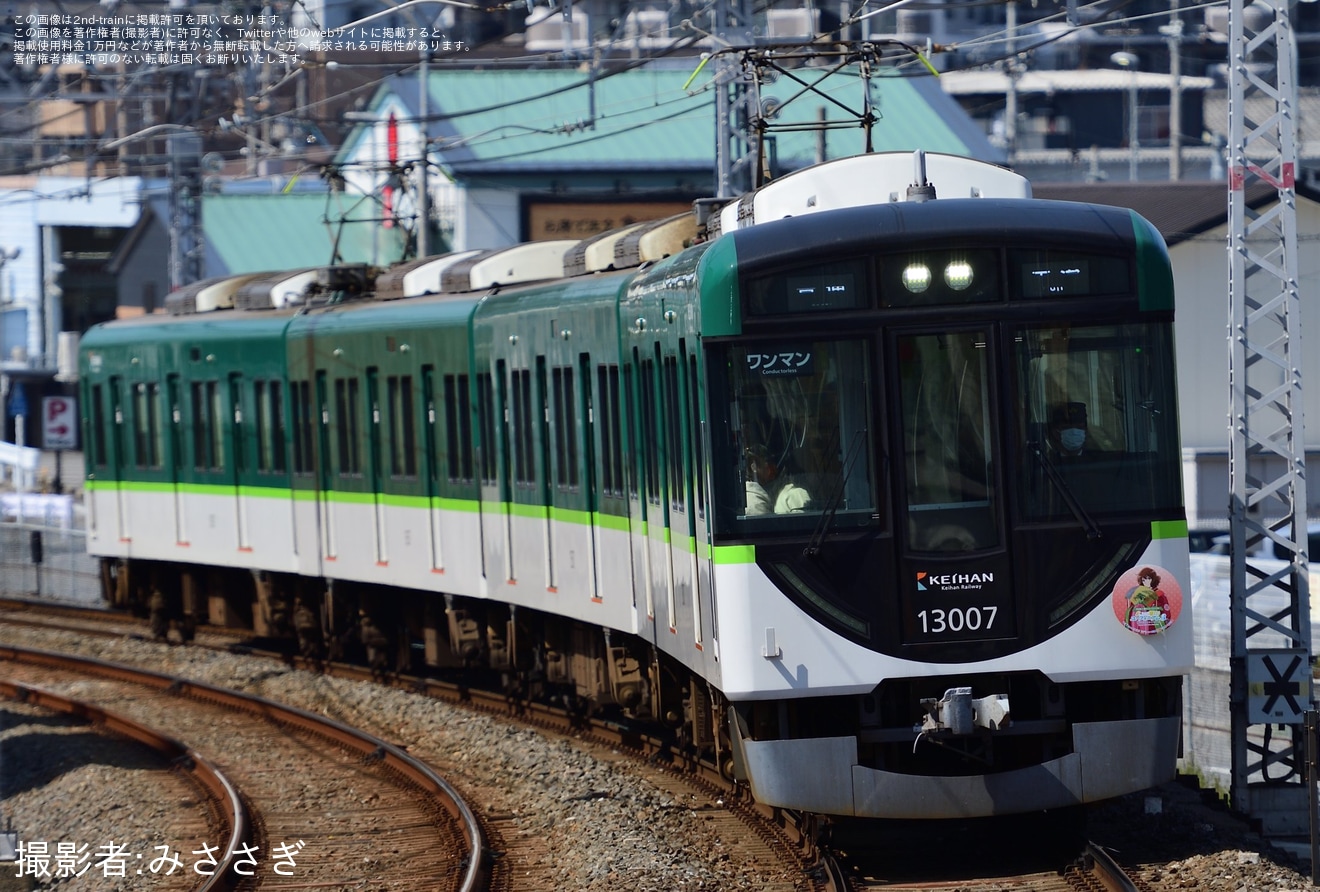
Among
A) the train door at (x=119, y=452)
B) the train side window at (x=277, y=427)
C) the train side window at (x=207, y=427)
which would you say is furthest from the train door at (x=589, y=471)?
the train door at (x=119, y=452)

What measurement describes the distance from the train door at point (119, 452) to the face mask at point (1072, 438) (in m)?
14.0

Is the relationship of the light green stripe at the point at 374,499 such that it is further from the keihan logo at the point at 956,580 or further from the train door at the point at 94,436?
the keihan logo at the point at 956,580

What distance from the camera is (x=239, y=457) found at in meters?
19.1

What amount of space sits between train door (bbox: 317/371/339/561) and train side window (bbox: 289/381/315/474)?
161 millimetres

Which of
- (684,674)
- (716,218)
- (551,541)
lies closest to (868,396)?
(716,218)

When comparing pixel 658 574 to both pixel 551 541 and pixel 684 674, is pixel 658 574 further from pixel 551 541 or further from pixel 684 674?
pixel 551 541

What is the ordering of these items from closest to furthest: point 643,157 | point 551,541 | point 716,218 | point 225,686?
point 716,218 < point 551,541 < point 225,686 < point 643,157

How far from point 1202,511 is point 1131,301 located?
22.3 metres

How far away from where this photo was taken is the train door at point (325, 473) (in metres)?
17.7

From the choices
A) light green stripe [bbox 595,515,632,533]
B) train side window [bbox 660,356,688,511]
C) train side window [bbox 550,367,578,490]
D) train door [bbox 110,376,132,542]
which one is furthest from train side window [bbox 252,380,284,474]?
train side window [bbox 660,356,688,511]

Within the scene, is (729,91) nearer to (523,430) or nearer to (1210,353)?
(523,430)

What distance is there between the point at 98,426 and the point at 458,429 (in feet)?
24.4

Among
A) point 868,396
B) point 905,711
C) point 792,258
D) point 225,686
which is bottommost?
point 225,686

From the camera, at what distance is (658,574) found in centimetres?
1098
